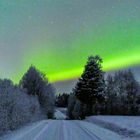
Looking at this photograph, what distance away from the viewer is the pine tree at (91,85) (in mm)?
66188

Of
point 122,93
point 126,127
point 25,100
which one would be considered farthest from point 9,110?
point 122,93

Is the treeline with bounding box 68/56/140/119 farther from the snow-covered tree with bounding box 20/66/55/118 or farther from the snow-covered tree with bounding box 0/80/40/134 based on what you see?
the snow-covered tree with bounding box 0/80/40/134

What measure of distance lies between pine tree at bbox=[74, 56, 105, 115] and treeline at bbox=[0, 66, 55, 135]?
8310 mm

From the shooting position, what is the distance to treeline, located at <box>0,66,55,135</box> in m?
27.3

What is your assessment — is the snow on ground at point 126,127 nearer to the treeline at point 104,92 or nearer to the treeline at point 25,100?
the treeline at point 25,100

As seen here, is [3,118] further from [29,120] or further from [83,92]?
[83,92]

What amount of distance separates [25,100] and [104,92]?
3091cm

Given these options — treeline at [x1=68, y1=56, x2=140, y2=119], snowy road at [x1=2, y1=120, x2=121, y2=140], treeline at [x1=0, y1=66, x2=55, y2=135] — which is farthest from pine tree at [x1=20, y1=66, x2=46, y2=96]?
snowy road at [x1=2, y1=120, x2=121, y2=140]

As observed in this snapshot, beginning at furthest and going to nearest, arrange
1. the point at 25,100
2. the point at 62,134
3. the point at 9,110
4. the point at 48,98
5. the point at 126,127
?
the point at 48,98 → the point at 25,100 → the point at 9,110 → the point at 126,127 → the point at 62,134

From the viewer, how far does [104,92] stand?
6744cm

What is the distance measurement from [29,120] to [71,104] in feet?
183

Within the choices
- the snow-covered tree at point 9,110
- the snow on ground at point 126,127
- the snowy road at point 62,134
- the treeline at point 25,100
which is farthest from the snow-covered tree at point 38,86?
the snowy road at point 62,134

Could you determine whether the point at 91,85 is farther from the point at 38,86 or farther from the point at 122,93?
the point at 38,86

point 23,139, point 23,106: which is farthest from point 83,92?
point 23,139
